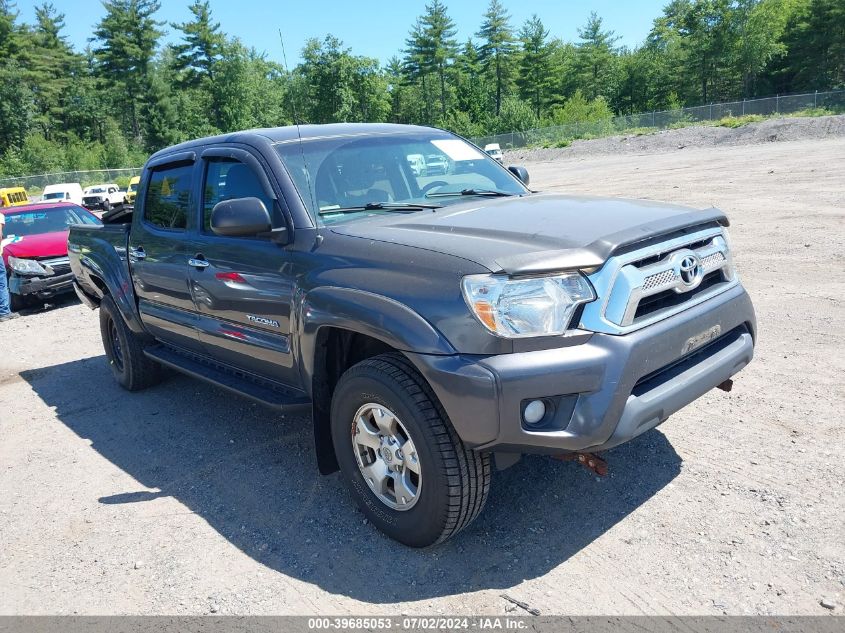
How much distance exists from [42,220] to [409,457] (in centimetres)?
1112

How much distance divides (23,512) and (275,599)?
2072 millimetres

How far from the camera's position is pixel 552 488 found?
12.1 ft

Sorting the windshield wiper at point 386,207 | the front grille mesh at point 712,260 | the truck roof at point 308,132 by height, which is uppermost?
the truck roof at point 308,132

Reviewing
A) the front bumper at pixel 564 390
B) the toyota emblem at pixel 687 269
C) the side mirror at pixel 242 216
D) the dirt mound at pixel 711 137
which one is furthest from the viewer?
the dirt mound at pixel 711 137

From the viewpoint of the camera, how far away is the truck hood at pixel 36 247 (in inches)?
425

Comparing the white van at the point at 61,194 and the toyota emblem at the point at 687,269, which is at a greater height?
the toyota emblem at the point at 687,269

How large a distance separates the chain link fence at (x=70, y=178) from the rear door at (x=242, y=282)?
50527mm

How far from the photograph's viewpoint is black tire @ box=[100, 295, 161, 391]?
5.86m

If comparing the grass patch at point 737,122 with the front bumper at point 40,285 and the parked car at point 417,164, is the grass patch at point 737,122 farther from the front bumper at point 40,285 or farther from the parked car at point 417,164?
the parked car at point 417,164

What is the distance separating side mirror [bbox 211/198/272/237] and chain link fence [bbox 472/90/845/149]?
170 ft

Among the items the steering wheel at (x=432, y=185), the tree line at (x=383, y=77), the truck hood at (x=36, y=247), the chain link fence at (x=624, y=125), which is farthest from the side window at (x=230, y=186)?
the tree line at (x=383, y=77)

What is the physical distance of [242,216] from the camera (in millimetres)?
3562

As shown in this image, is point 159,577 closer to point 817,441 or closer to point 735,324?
point 735,324

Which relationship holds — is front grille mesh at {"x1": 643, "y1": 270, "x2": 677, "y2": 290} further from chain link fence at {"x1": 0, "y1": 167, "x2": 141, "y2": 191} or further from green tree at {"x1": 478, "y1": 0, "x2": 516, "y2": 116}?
green tree at {"x1": 478, "y1": 0, "x2": 516, "y2": 116}
